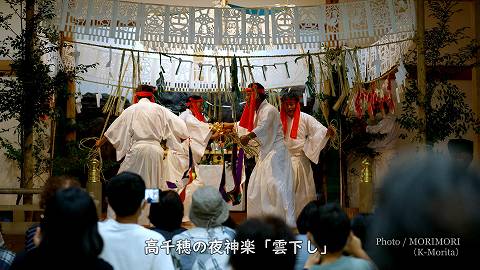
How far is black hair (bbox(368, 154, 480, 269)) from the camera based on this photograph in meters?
1.43

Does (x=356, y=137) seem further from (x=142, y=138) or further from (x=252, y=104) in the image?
(x=142, y=138)

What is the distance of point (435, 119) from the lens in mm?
7148

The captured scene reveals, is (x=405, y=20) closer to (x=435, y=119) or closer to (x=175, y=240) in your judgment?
(x=435, y=119)

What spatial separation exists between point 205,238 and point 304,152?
18.2 feet

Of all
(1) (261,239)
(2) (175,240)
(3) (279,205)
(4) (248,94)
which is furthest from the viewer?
(4) (248,94)

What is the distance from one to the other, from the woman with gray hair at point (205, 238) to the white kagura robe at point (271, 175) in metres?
4.23

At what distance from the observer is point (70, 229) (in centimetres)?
226

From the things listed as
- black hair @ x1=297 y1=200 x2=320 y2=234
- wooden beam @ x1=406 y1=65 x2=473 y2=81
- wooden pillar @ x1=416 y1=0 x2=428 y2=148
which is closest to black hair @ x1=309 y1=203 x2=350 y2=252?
black hair @ x1=297 y1=200 x2=320 y2=234

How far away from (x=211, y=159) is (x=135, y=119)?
2.48 m

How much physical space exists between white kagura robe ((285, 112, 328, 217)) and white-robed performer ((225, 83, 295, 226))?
68 cm

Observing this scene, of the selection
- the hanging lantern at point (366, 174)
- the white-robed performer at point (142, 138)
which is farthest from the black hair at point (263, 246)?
the white-robed performer at point (142, 138)

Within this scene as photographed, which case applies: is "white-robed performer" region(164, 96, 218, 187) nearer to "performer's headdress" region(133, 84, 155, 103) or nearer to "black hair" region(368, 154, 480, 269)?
"performer's headdress" region(133, 84, 155, 103)

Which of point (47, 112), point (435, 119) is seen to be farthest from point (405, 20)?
point (47, 112)

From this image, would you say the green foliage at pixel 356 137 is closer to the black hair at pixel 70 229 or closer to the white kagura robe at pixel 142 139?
the white kagura robe at pixel 142 139
